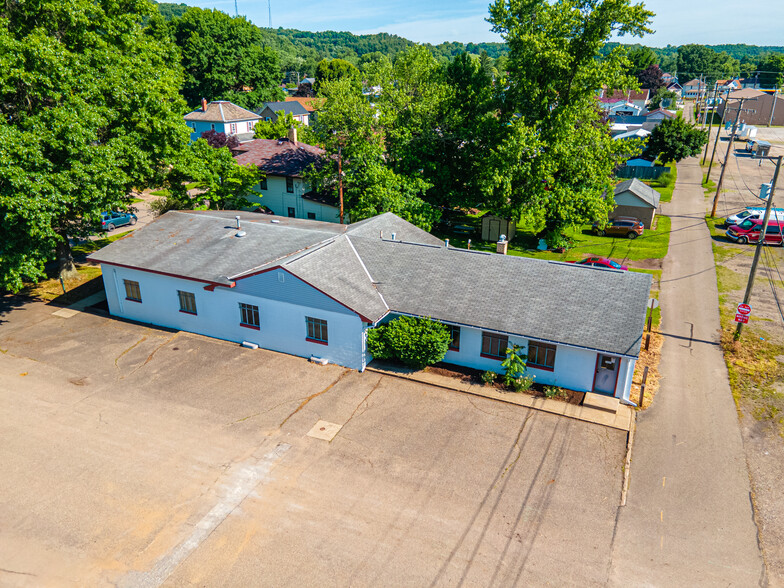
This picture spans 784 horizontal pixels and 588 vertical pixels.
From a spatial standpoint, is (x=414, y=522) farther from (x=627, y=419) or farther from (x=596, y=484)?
(x=627, y=419)

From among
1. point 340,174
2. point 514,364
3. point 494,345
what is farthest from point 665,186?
point 514,364

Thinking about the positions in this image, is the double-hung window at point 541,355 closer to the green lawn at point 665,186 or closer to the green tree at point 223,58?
the green lawn at point 665,186

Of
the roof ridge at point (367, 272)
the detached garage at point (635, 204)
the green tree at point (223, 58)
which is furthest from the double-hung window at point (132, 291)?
the green tree at point (223, 58)

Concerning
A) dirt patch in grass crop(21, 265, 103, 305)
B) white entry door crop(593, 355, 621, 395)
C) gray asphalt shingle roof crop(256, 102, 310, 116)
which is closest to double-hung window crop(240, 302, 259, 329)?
dirt patch in grass crop(21, 265, 103, 305)

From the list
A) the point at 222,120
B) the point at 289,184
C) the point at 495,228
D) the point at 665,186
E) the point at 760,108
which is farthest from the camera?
the point at 760,108

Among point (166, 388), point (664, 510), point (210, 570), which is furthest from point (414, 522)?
point (166, 388)

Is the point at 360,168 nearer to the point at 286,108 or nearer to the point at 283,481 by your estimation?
the point at 283,481
